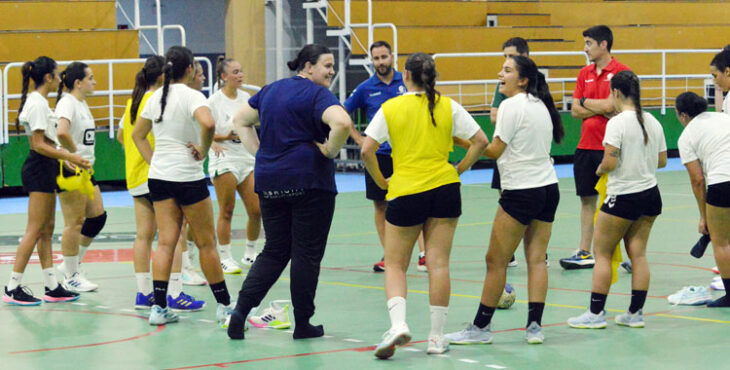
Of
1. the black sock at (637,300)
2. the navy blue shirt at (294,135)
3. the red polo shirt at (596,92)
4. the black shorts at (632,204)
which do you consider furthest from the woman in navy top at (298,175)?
the red polo shirt at (596,92)

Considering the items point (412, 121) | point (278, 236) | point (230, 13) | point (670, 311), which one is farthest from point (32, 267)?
point (230, 13)

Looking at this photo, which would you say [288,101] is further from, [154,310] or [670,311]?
[670,311]

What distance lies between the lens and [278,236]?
22.4 ft

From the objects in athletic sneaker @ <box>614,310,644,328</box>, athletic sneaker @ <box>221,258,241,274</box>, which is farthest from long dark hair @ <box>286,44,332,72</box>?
athletic sneaker @ <box>221,258,241,274</box>

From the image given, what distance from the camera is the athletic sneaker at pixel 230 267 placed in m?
9.54

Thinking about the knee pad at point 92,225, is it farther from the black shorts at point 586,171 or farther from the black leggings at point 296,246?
the black shorts at point 586,171

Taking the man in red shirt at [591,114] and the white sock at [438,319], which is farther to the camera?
the man in red shirt at [591,114]

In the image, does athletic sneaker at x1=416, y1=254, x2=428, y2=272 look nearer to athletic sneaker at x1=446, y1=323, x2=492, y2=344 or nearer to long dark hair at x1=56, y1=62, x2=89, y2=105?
athletic sneaker at x1=446, y1=323, x2=492, y2=344

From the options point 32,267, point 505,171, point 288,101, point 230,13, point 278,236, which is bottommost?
point 32,267

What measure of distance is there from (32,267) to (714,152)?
631 cm

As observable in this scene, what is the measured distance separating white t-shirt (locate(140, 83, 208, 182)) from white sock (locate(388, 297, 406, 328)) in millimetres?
1792

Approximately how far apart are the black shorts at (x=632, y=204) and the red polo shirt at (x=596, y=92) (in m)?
2.47

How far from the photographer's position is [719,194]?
751 cm

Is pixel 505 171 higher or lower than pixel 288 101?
lower
